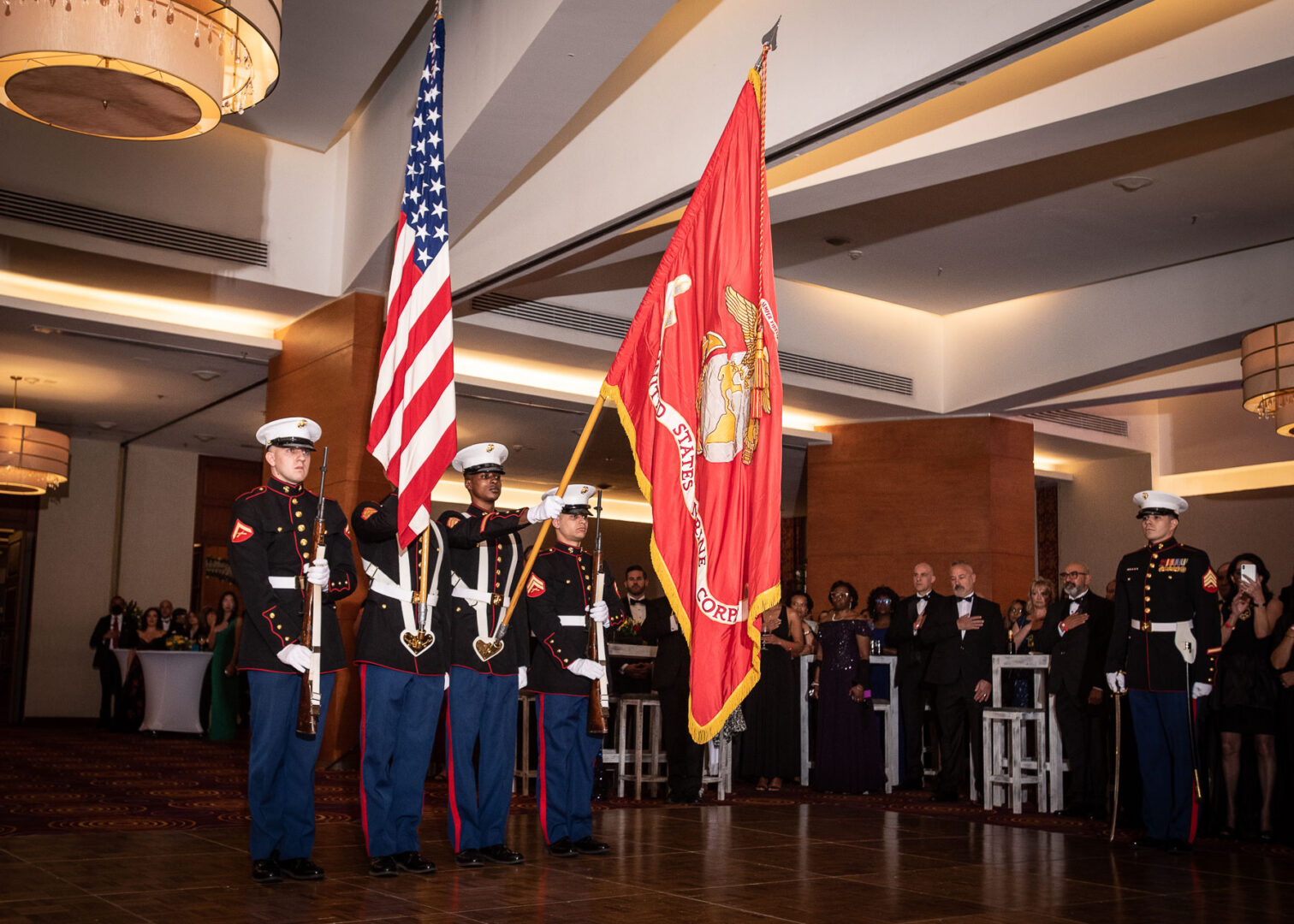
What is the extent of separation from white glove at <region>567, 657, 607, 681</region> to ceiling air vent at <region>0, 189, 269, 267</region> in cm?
512

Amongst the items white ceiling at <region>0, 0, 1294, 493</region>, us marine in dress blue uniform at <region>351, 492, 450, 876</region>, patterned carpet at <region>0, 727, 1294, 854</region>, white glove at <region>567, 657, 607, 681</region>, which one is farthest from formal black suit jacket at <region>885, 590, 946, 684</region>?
us marine in dress blue uniform at <region>351, 492, 450, 876</region>

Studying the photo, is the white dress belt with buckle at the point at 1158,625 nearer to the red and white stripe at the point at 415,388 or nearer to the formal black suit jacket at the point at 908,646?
the formal black suit jacket at the point at 908,646

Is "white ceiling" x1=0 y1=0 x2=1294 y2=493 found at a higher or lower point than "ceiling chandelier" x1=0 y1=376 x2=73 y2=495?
higher

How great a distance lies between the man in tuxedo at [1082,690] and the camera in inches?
296

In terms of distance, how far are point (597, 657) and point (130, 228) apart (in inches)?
208

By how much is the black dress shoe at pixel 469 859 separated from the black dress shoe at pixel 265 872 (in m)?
0.77

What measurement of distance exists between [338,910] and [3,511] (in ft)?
40.9

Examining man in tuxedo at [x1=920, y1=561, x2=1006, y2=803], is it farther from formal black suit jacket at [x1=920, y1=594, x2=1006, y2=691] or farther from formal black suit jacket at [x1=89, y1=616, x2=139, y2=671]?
formal black suit jacket at [x1=89, y1=616, x2=139, y2=671]

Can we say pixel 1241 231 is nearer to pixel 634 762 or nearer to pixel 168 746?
pixel 634 762

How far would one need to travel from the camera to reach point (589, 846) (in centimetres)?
526

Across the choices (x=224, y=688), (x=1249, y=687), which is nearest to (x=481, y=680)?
(x=1249, y=687)

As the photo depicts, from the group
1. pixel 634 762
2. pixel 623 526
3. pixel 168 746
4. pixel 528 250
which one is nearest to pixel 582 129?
pixel 528 250

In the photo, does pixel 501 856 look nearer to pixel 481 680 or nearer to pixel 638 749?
pixel 481 680

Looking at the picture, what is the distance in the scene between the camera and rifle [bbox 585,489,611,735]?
5.11 metres
